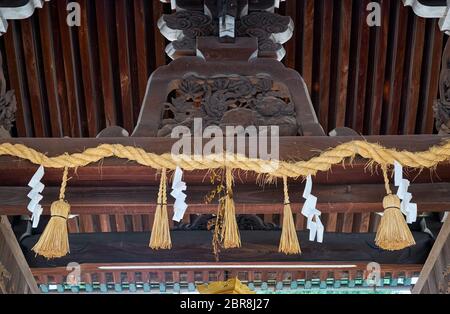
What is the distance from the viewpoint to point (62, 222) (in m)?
2.86

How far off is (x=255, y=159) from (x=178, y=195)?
34 cm

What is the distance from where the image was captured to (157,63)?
13.7 ft

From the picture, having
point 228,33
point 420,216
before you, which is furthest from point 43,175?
point 420,216

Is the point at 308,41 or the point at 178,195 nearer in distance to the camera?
the point at 178,195

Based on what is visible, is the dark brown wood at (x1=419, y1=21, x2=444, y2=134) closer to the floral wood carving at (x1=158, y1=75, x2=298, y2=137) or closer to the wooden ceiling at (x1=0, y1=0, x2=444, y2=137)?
the wooden ceiling at (x1=0, y1=0, x2=444, y2=137)

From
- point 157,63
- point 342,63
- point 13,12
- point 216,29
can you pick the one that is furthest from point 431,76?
point 13,12

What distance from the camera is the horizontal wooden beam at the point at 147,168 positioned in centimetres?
291

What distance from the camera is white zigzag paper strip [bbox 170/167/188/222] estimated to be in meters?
2.79

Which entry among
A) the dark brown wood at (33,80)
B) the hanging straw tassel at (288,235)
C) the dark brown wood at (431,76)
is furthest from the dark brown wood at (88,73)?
the dark brown wood at (431,76)

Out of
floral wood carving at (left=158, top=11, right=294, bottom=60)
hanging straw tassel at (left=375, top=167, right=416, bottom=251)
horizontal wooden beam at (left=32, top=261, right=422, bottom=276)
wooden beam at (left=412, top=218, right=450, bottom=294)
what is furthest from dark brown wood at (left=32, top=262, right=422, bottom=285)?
hanging straw tassel at (left=375, top=167, right=416, bottom=251)

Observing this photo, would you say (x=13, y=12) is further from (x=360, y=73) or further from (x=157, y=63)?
(x=360, y=73)

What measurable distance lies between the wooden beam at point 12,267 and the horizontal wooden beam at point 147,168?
0.78m

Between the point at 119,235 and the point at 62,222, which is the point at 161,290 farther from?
the point at 62,222

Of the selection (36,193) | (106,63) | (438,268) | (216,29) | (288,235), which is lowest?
(438,268)
